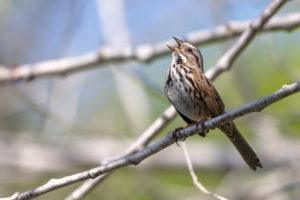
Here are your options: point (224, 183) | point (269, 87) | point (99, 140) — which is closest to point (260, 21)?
point (224, 183)

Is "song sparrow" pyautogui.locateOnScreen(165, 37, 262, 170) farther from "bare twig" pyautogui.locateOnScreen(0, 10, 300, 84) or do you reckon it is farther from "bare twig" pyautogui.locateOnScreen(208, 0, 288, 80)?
"bare twig" pyautogui.locateOnScreen(0, 10, 300, 84)

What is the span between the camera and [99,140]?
7.88 meters

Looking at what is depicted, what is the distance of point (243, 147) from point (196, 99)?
1.62 ft

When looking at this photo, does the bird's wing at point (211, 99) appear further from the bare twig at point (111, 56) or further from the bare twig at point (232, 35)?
the bare twig at point (111, 56)

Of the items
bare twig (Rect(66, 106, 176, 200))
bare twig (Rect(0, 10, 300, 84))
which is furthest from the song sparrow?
bare twig (Rect(0, 10, 300, 84))

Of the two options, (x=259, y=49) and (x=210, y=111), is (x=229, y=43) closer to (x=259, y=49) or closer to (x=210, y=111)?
(x=210, y=111)

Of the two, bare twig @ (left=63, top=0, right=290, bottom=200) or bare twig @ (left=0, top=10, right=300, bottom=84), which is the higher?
bare twig @ (left=0, top=10, right=300, bottom=84)

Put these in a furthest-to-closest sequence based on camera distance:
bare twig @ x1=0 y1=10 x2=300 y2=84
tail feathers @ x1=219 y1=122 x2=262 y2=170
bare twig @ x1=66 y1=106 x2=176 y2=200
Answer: bare twig @ x1=0 y1=10 x2=300 y2=84
tail feathers @ x1=219 y1=122 x2=262 y2=170
bare twig @ x1=66 y1=106 x2=176 y2=200

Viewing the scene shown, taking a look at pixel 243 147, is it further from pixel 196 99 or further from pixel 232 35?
pixel 232 35

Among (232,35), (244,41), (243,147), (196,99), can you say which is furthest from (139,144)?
(232,35)

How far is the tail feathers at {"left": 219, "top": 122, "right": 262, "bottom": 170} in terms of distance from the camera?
Result: 17.8ft

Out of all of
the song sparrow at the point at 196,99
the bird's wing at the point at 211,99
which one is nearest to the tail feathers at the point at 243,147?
the song sparrow at the point at 196,99

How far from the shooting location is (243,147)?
5543 millimetres

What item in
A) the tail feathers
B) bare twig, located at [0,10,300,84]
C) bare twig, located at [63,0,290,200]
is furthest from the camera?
bare twig, located at [0,10,300,84]
